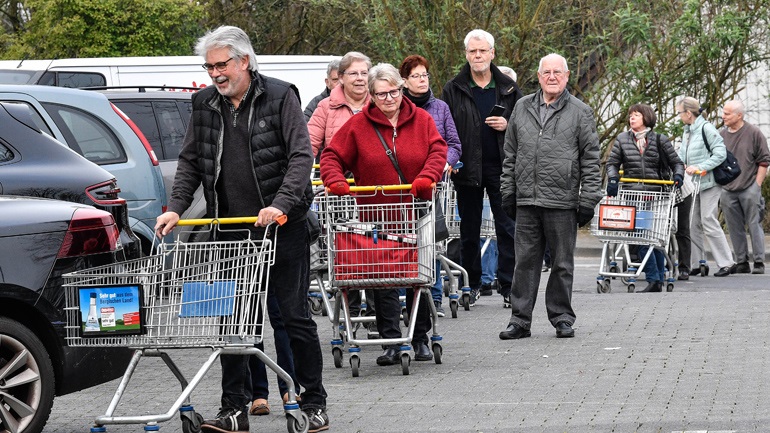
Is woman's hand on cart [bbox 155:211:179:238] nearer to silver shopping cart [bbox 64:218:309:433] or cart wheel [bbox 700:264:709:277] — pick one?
silver shopping cart [bbox 64:218:309:433]

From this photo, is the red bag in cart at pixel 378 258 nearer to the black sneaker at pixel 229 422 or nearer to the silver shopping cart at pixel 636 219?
the black sneaker at pixel 229 422

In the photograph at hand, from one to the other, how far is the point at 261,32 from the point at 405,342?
18.7 metres

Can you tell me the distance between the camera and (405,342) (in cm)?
912

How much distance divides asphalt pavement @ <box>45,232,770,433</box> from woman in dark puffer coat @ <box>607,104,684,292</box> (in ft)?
10.0

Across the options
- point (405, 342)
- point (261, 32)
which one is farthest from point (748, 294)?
point (261, 32)

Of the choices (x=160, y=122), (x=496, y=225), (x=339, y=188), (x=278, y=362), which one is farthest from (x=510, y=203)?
(x=160, y=122)

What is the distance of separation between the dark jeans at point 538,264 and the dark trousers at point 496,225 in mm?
1558

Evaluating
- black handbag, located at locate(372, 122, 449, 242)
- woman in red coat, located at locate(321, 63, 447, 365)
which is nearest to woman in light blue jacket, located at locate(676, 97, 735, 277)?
black handbag, located at locate(372, 122, 449, 242)

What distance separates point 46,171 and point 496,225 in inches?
180

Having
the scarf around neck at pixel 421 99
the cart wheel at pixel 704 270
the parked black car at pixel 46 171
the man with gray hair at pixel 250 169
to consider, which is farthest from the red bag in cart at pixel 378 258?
the cart wheel at pixel 704 270

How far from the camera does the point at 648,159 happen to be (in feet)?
50.2

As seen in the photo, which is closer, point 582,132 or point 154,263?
point 154,263

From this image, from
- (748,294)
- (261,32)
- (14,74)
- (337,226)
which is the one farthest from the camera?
(261,32)

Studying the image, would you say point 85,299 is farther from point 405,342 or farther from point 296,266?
point 405,342
